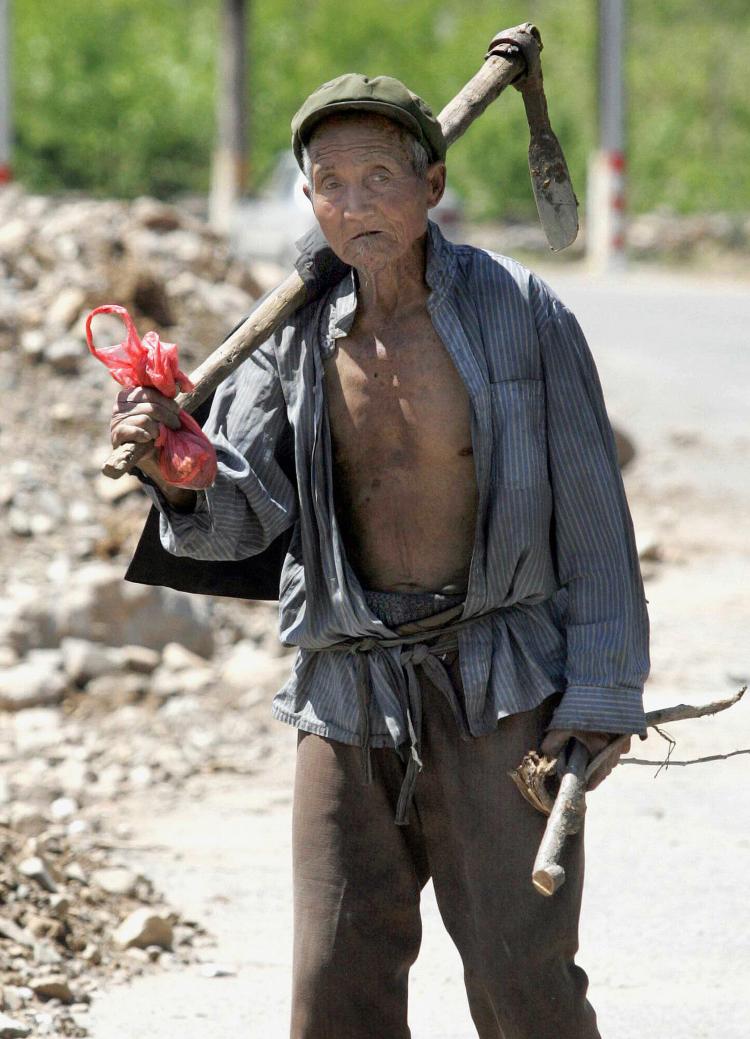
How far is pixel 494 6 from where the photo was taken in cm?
4500

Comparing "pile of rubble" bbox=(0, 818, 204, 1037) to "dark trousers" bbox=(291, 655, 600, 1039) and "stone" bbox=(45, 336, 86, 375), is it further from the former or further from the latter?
"stone" bbox=(45, 336, 86, 375)

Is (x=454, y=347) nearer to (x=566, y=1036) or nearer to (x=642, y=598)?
(x=642, y=598)

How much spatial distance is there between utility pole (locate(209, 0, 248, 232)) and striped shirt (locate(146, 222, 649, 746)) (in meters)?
21.1

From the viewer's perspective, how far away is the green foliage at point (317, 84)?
103 feet

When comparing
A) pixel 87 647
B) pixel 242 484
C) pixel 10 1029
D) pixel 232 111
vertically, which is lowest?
pixel 10 1029

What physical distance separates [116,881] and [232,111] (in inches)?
811

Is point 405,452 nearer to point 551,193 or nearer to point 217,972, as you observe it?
point 551,193

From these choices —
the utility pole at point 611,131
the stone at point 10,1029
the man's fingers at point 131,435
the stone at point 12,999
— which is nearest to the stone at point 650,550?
the stone at point 12,999

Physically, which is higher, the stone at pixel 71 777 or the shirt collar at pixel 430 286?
the shirt collar at pixel 430 286

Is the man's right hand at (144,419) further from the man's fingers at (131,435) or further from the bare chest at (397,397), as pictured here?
the bare chest at (397,397)

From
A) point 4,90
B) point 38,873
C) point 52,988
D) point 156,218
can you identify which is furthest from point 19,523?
point 4,90

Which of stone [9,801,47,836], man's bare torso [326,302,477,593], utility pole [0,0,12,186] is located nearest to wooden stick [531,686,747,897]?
man's bare torso [326,302,477,593]

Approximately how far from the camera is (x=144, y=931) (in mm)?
4285

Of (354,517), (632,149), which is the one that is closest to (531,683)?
(354,517)
